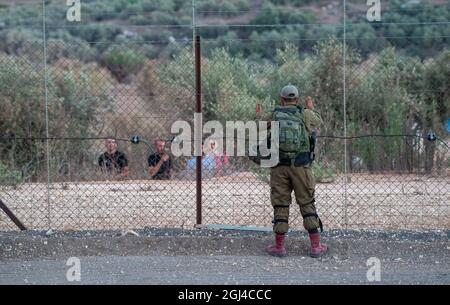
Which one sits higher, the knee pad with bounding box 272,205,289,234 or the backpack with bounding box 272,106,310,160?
the backpack with bounding box 272,106,310,160

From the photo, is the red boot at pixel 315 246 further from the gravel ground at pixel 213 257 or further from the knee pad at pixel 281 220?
the knee pad at pixel 281 220

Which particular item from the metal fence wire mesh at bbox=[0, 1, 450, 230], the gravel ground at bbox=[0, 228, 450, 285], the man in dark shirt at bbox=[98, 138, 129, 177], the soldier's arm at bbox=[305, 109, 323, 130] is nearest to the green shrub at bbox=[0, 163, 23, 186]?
the metal fence wire mesh at bbox=[0, 1, 450, 230]

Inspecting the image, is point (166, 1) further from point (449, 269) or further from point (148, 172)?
point (449, 269)

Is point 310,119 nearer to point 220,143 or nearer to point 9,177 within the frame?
point 220,143

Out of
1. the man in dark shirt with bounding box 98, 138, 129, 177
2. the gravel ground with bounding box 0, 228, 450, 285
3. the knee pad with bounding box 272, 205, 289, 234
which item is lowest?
the gravel ground with bounding box 0, 228, 450, 285

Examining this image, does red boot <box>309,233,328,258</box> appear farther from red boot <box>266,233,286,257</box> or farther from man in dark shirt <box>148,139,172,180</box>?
man in dark shirt <box>148,139,172,180</box>

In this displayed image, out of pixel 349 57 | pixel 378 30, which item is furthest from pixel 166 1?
pixel 349 57

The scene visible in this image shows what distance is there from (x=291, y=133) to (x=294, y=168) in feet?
1.04

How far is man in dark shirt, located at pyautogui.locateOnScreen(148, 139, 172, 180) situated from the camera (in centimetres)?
1067

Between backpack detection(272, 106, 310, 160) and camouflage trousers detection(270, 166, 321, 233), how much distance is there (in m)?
0.15

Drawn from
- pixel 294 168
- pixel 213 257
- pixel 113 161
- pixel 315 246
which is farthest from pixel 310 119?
pixel 113 161

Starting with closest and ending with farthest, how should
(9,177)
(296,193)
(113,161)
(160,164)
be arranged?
(296,193)
(160,164)
(9,177)
(113,161)

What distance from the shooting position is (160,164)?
10680 mm

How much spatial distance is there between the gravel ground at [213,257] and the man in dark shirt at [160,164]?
1.99 m
